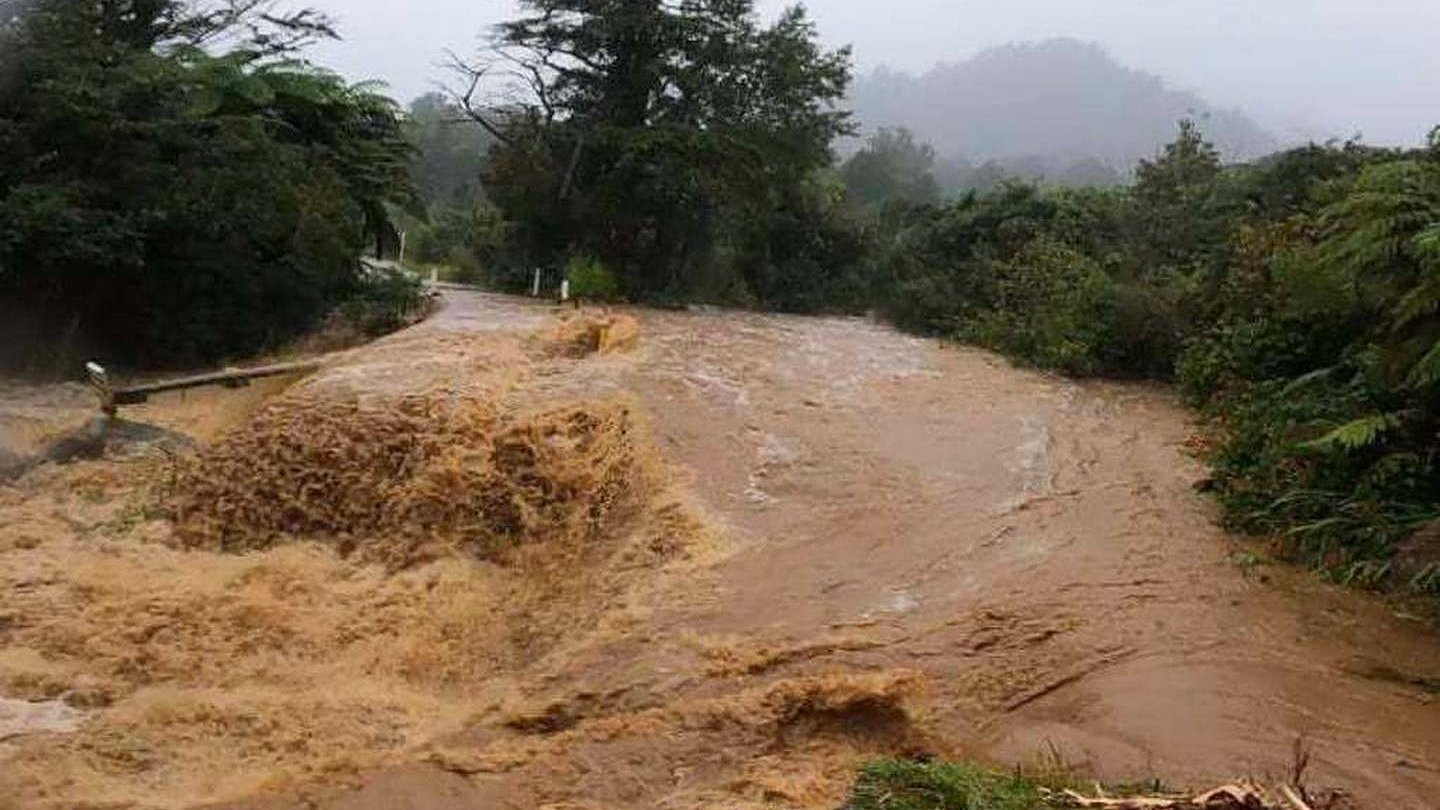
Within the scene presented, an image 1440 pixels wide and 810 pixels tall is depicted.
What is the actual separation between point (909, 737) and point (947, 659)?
0.93 meters

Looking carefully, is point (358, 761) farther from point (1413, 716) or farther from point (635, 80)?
point (635, 80)

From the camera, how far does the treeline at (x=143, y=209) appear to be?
15.2m

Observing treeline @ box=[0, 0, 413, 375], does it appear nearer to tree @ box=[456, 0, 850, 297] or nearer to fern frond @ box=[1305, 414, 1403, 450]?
tree @ box=[456, 0, 850, 297]

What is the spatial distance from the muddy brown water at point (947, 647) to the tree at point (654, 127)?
41.3 feet

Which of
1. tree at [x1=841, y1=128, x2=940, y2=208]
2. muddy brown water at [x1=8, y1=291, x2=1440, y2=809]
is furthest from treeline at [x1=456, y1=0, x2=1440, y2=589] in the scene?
tree at [x1=841, y1=128, x2=940, y2=208]

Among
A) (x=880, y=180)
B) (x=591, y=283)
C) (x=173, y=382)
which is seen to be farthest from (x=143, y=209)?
(x=880, y=180)

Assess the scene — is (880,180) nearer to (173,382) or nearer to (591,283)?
(591,283)

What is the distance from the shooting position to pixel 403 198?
68.6ft

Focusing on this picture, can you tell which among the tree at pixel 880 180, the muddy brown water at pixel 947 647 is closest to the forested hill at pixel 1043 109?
the tree at pixel 880 180

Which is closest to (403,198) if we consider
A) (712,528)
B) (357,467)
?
(357,467)

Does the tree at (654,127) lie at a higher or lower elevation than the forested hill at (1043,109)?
lower

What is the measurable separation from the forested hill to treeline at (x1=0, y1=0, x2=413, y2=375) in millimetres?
117196

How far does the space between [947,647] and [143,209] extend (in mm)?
12218

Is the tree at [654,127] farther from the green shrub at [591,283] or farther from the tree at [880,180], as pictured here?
the tree at [880,180]
